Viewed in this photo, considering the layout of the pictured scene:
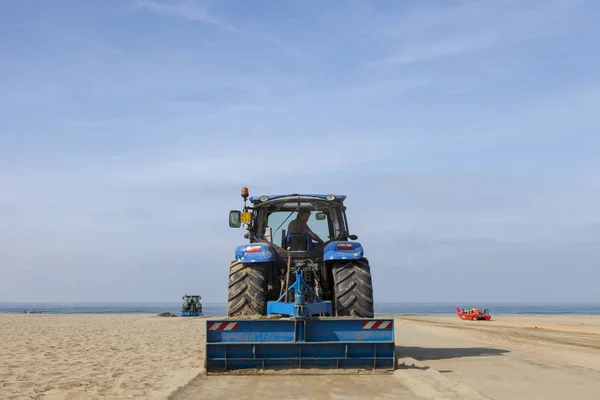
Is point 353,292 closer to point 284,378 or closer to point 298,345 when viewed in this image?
point 298,345

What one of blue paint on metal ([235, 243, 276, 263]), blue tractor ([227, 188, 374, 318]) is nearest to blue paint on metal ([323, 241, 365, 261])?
blue tractor ([227, 188, 374, 318])

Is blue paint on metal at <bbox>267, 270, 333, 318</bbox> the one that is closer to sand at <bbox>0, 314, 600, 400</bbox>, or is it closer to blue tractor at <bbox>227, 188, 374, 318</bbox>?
Answer: blue tractor at <bbox>227, 188, 374, 318</bbox>

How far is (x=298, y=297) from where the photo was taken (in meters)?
8.12

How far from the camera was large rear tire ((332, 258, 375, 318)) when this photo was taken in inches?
346

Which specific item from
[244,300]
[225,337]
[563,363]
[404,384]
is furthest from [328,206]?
[563,363]

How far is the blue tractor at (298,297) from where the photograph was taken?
808 cm

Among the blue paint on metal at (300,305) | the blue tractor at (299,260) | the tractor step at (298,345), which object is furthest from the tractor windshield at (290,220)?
the tractor step at (298,345)

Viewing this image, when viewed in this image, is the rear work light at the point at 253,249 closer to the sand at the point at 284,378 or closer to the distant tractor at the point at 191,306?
the sand at the point at 284,378

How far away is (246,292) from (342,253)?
157 cm

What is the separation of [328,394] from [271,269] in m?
3.40

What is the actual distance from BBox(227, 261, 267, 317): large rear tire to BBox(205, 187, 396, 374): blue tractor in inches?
0.6

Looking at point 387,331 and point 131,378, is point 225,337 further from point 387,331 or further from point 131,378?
point 387,331

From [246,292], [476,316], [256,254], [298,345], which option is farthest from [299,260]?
[476,316]

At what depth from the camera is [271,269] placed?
971cm
